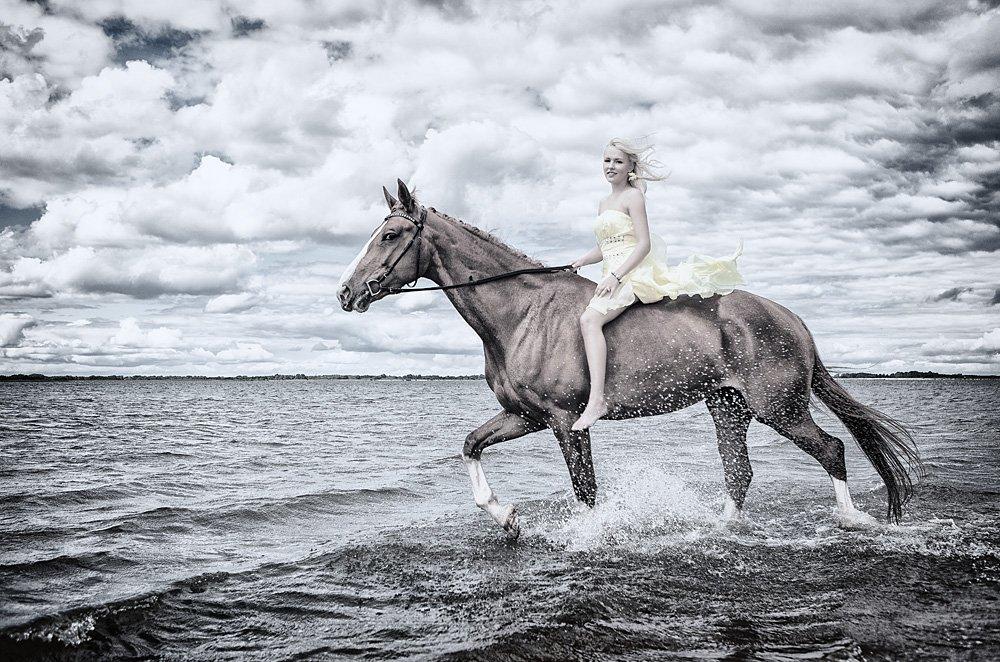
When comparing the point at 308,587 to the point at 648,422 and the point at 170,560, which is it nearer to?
the point at 170,560

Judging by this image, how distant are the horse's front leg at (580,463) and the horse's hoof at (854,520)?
235 centimetres

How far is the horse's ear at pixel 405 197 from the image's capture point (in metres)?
5.57

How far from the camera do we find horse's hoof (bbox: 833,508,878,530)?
19.2ft

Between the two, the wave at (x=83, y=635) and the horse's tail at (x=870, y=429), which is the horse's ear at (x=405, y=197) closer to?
the wave at (x=83, y=635)

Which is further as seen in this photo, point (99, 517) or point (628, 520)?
point (99, 517)

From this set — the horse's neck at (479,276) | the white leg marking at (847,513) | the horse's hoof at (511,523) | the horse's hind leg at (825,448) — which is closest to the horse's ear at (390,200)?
the horse's neck at (479,276)

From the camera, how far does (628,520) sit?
662 cm

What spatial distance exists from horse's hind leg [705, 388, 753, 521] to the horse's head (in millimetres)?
3159

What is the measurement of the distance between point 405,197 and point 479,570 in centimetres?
320

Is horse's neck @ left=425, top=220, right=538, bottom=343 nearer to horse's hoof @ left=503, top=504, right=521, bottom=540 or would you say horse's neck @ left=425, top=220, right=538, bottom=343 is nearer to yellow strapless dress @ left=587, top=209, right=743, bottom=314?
yellow strapless dress @ left=587, top=209, right=743, bottom=314

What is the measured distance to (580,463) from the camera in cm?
563

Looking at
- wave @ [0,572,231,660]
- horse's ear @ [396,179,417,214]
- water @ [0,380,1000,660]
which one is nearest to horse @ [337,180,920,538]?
horse's ear @ [396,179,417,214]

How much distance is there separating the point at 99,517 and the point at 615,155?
6.97 meters

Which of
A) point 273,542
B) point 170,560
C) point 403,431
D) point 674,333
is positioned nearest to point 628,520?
point 674,333
